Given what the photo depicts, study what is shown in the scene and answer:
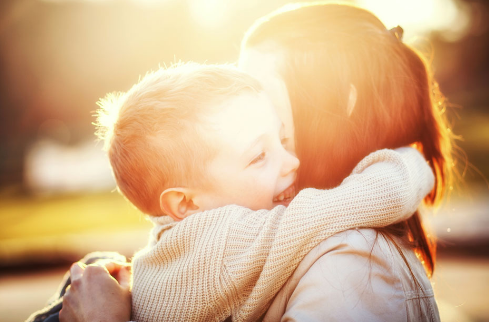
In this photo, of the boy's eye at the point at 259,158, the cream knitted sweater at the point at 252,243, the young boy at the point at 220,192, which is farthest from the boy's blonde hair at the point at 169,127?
the cream knitted sweater at the point at 252,243

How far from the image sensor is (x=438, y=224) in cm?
491

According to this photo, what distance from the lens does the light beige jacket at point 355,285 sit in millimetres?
1131

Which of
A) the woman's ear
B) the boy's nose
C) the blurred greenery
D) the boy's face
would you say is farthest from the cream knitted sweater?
the blurred greenery

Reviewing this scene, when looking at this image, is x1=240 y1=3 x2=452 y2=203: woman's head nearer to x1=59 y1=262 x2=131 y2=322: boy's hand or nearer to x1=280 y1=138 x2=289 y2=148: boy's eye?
x1=280 y1=138 x2=289 y2=148: boy's eye

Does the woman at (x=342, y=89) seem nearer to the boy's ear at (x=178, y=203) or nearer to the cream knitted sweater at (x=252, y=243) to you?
the cream knitted sweater at (x=252, y=243)

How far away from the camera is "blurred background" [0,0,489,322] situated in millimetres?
4727

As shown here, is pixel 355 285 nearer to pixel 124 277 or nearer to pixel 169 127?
pixel 169 127

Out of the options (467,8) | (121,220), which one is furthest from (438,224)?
(467,8)

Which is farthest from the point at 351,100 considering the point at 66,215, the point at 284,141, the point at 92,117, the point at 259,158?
the point at 92,117

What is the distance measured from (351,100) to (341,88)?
0.23 ft

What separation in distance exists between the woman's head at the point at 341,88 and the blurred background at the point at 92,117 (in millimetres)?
445

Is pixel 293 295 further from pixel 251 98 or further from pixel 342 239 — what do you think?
pixel 251 98

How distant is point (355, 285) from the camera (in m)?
1.15

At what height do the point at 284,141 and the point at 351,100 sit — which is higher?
the point at 351,100
